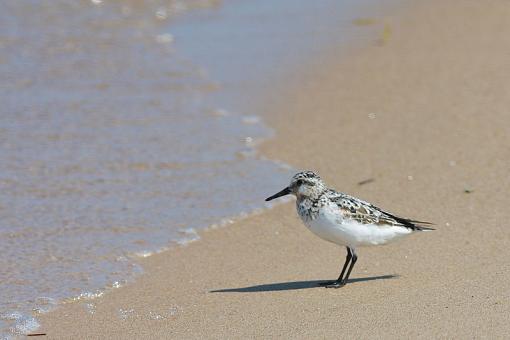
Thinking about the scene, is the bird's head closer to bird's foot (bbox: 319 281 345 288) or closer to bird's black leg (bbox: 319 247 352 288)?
bird's black leg (bbox: 319 247 352 288)

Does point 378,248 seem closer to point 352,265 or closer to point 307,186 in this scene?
point 352,265

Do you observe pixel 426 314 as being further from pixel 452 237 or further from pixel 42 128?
pixel 42 128

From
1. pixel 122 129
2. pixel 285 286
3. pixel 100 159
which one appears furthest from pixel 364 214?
pixel 122 129

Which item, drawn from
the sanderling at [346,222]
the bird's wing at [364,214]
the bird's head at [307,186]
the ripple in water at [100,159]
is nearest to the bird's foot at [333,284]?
the sanderling at [346,222]

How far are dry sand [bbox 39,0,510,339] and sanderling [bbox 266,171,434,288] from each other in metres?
0.27

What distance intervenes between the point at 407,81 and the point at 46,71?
4.26 metres

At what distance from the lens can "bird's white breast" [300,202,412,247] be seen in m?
6.58

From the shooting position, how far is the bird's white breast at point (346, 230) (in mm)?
6578

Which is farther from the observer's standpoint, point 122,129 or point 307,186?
point 122,129

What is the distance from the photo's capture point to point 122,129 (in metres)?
10.1

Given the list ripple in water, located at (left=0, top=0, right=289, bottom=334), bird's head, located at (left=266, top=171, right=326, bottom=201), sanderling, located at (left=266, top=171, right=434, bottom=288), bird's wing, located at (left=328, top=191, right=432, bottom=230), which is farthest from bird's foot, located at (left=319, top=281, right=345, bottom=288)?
ripple in water, located at (left=0, top=0, right=289, bottom=334)

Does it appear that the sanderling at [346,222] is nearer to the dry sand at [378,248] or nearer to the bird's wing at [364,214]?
the bird's wing at [364,214]

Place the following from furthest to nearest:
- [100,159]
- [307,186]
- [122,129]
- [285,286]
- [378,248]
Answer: [122,129]
[100,159]
[378,248]
[307,186]
[285,286]

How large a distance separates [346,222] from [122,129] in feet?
13.4
